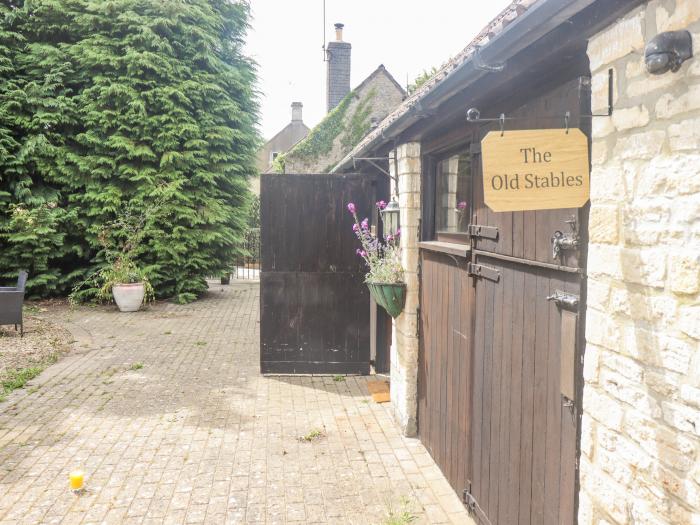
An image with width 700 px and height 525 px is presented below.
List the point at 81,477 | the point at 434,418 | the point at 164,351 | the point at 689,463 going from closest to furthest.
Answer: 1. the point at 689,463
2. the point at 81,477
3. the point at 434,418
4. the point at 164,351

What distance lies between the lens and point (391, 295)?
5379mm

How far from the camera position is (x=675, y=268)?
1.85m

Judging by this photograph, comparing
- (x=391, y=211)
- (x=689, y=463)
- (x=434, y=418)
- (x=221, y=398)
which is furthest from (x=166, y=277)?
(x=689, y=463)

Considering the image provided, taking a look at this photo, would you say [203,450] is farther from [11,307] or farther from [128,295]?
[128,295]

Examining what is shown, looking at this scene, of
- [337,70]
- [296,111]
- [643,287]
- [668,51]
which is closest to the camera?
[668,51]

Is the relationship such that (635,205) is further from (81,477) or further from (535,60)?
(81,477)

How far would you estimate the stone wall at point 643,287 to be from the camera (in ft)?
5.90

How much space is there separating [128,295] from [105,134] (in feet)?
12.8

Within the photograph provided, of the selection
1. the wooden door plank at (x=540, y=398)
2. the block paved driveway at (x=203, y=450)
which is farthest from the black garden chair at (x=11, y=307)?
the wooden door plank at (x=540, y=398)

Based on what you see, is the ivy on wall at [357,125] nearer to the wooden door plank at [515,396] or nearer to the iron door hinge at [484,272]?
the iron door hinge at [484,272]

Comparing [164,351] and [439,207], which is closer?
[439,207]

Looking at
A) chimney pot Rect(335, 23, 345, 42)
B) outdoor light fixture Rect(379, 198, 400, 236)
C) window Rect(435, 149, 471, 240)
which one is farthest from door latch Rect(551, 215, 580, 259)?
chimney pot Rect(335, 23, 345, 42)

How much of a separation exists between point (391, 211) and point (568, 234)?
3.18 metres

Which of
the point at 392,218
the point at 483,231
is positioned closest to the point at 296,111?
the point at 392,218
